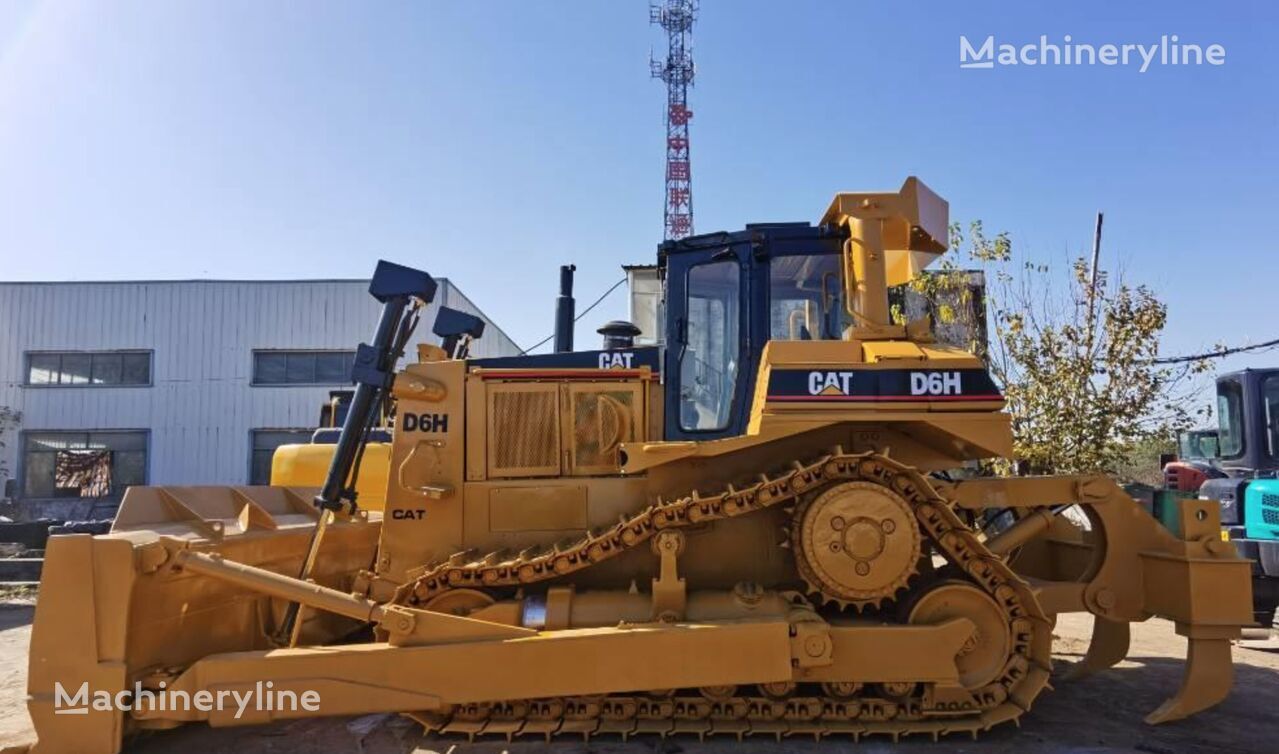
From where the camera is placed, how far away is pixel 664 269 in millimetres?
6121

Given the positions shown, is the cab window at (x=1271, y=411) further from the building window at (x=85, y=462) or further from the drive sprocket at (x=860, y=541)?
the building window at (x=85, y=462)

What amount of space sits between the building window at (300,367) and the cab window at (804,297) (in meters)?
21.9

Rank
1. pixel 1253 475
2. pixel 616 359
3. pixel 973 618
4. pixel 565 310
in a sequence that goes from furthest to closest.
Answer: pixel 1253 475, pixel 565 310, pixel 616 359, pixel 973 618

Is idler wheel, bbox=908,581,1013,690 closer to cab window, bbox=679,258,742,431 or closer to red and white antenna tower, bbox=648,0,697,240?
cab window, bbox=679,258,742,431

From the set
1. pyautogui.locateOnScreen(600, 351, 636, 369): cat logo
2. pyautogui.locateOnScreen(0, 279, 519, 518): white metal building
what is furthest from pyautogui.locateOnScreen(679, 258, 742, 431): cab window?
pyautogui.locateOnScreen(0, 279, 519, 518): white metal building

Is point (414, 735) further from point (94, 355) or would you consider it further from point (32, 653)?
point (94, 355)

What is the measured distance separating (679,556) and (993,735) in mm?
2250

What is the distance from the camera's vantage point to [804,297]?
18.5ft

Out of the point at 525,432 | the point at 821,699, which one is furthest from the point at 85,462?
the point at 821,699

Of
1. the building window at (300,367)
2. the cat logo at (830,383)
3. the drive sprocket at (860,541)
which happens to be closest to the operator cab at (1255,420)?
the drive sprocket at (860,541)

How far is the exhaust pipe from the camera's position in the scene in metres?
8.46

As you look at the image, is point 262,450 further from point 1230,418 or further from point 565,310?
point 1230,418

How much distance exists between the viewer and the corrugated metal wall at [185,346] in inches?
983

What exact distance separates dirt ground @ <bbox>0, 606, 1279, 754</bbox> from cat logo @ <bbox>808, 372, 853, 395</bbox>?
213 centimetres
